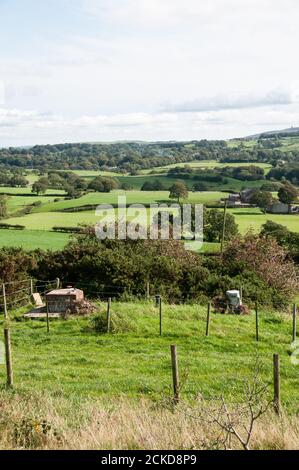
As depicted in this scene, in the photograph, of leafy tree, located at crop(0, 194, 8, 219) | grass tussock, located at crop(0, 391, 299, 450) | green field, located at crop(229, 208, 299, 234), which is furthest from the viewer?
leafy tree, located at crop(0, 194, 8, 219)

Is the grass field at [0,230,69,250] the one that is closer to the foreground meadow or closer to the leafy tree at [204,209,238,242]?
the leafy tree at [204,209,238,242]

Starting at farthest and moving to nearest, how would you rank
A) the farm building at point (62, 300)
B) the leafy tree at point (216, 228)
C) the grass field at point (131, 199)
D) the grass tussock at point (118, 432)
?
1. the grass field at point (131, 199)
2. the leafy tree at point (216, 228)
3. the farm building at point (62, 300)
4. the grass tussock at point (118, 432)

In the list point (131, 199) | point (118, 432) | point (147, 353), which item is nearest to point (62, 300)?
point (147, 353)

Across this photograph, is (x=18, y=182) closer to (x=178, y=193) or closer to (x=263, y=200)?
(x=178, y=193)

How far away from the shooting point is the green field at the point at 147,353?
12.2 metres

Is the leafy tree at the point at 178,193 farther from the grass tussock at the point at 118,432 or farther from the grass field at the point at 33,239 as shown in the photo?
the grass tussock at the point at 118,432

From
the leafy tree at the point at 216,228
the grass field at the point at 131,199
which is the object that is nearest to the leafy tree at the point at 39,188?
the grass field at the point at 131,199

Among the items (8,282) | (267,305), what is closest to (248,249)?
(267,305)

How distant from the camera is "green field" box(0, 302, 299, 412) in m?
12.2

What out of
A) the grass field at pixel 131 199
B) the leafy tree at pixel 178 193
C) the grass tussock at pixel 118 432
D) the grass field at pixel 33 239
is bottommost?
the grass field at pixel 33 239

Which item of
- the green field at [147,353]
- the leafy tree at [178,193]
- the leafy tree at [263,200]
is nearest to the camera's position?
the green field at [147,353]

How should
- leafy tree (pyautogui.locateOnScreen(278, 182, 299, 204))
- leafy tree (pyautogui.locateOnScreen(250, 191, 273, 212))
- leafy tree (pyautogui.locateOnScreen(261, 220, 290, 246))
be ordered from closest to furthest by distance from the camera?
1. leafy tree (pyautogui.locateOnScreen(261, 220, 290, 246))
2. leafy tree (pyautogui.locateOnScreen(250, 191, 273, 212))
3. leafy tree (pyautogui.locateOnScreen(278, 182, 299, 204))

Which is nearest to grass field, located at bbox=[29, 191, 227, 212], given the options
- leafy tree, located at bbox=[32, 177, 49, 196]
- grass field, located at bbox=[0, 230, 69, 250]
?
leafy tree, located at bbox=[32, 177, 49, 196]
